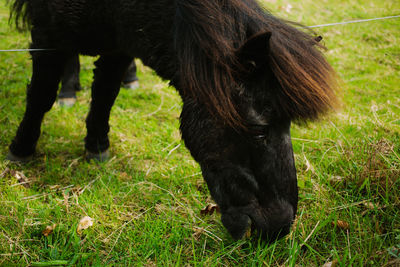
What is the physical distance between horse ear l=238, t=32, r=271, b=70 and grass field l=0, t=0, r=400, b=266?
539mm

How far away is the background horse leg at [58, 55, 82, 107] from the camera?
3975mm

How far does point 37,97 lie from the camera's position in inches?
103

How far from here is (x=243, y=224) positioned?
175cm

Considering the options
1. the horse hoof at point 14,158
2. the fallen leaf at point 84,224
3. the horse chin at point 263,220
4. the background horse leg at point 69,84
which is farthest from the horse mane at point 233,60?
the background horse leg at point 69,84

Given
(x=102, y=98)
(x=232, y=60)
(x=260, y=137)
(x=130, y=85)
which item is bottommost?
(x=130, y=85)

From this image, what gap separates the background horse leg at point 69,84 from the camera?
13.0ft

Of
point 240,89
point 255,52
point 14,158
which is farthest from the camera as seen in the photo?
point 14,158

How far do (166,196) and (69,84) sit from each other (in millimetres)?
2331

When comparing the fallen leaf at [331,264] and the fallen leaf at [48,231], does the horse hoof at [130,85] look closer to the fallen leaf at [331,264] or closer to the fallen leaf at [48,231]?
the fallen leaf at [48,231]

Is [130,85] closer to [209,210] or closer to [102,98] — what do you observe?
[102,98]

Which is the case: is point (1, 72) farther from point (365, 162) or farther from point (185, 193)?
point (365, 162)

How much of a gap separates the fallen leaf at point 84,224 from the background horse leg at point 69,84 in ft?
7.34

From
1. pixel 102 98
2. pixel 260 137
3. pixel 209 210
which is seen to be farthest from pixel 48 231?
pixel 260 137

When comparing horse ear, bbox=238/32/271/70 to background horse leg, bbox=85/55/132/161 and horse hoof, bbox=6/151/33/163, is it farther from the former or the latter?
horse hoof, bbox=6/151/33/163
